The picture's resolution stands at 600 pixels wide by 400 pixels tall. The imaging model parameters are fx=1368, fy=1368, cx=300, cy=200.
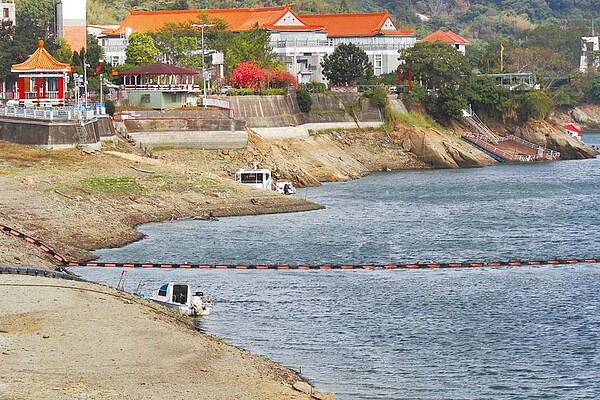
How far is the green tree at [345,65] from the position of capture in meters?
126

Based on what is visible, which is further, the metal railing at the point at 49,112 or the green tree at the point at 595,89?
the green tree at the point at 595,89

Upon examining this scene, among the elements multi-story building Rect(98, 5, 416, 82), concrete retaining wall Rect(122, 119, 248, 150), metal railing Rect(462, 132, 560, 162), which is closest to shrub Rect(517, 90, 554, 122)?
metal railing Rect(462, 132, 560, 162)

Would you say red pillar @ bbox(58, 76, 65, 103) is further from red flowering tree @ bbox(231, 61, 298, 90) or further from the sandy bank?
the sandy bank

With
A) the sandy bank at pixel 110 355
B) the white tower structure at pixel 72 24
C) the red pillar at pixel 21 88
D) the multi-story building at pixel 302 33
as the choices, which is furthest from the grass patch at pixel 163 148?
the sandy bank at pixel 110 355

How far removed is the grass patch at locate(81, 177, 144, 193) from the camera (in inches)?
2702

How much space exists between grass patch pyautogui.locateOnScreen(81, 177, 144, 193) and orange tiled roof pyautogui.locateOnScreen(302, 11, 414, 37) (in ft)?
232

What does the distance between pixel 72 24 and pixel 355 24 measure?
29.5m

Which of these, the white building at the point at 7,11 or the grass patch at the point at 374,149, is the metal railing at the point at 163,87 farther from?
the white building at the point at 7,11

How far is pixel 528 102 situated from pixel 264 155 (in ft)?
154

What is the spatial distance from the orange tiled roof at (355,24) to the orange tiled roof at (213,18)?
4.79 metres

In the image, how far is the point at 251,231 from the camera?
6662 centimetres

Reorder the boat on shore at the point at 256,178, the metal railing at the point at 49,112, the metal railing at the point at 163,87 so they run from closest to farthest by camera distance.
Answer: the metal railing at the point at 49,112 < the boat on shore at the point at 256,178 < the metal railing at the point at 163,87

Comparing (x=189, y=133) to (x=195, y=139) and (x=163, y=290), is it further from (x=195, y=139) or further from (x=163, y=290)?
(x=163, y=290)

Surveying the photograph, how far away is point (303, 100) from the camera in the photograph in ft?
363
